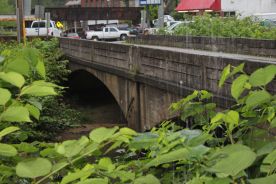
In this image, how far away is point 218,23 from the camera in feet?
77.3

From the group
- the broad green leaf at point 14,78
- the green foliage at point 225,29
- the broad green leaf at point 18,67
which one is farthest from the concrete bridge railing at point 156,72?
the broad green leaf at point 14,78

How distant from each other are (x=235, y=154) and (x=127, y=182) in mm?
417

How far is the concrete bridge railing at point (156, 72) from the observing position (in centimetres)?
1032

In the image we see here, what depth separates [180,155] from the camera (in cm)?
185

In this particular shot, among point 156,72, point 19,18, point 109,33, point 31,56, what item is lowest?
point 156,72

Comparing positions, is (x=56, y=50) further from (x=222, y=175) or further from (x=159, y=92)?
(x=222, y=175)

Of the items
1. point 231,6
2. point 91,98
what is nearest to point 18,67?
point 91,98

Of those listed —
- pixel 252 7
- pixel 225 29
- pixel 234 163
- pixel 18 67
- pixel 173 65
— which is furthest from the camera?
pixel 252 7

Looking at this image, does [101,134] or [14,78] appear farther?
[14,78]

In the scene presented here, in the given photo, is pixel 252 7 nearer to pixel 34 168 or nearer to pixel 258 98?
pixel 258 98

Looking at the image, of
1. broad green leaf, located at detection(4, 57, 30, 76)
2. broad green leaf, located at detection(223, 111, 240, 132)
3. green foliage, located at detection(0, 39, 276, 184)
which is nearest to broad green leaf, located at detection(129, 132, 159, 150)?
green foliage, located at detection(0, 39, 276, 184)

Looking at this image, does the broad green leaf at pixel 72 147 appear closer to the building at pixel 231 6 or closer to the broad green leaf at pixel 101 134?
the broad green leaf at pixel 101 134

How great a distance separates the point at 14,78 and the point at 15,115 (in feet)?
0.65

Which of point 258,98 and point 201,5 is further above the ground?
point 201,5
